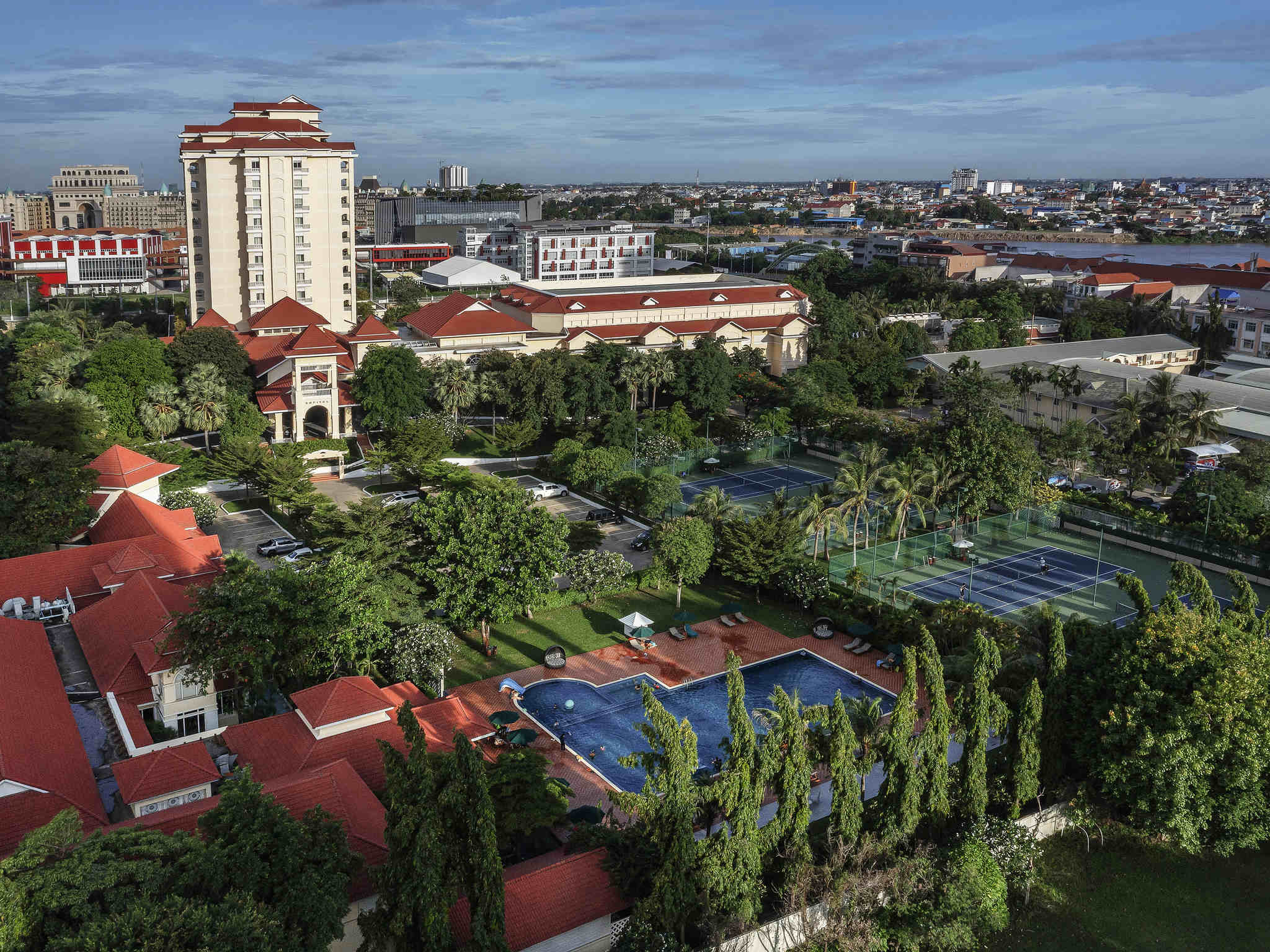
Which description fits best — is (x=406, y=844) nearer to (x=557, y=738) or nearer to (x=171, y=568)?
(x=557, y=738)

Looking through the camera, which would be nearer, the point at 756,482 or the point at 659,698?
the point at 659,698

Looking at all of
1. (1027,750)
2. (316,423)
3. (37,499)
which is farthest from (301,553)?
(1027,750)

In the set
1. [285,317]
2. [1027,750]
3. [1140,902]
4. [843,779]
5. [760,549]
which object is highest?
[285,317]

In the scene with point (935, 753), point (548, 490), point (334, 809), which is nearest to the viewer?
point (935, 753)

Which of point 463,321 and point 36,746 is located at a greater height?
point 463,321

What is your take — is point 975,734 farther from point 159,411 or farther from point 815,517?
point 159,411

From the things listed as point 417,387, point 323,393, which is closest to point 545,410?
point 417,387
